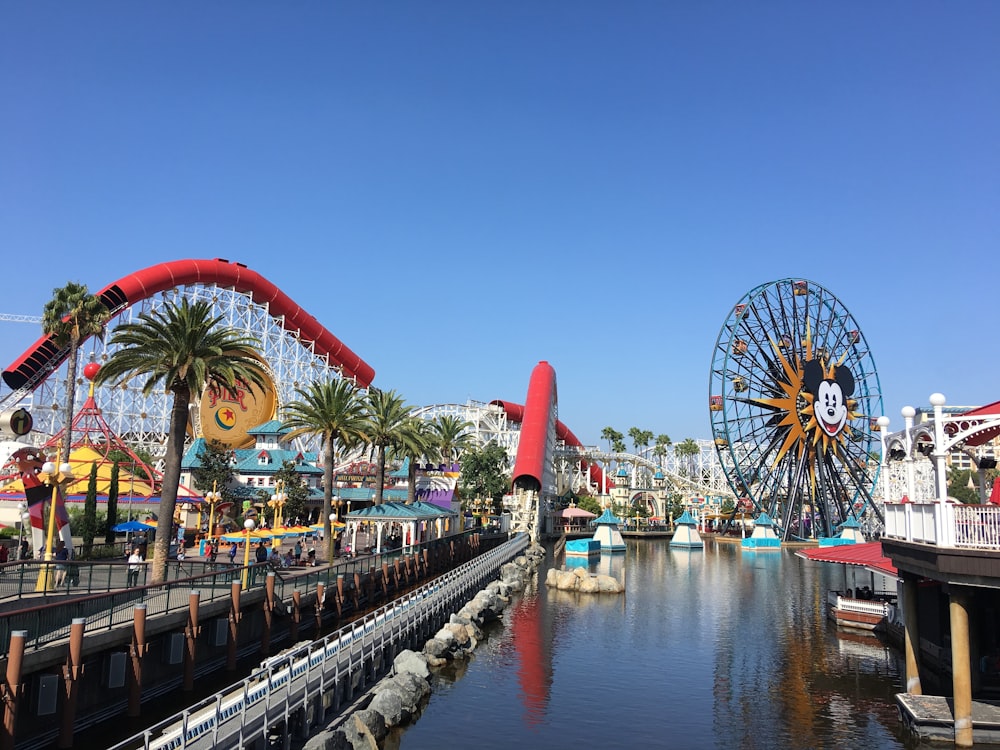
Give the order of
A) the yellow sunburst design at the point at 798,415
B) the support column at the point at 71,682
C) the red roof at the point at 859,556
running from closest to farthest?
the support column at the point at 71,682
the red roof at the point at 859,556
the yellow sunburst design at the point at 798,415

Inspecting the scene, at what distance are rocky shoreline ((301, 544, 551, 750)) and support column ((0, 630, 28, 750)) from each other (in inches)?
212

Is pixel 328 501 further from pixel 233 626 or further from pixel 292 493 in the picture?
pixel 292 493

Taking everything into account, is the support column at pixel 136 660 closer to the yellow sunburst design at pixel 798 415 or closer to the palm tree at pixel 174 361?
the palm tree at pixel 174 361

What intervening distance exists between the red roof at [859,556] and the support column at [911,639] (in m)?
6.37

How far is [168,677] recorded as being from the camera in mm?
22422

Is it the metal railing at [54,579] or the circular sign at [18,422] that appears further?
the circular sign at [18,422]

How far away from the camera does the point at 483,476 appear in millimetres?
87875

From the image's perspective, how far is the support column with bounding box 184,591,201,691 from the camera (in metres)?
21.6

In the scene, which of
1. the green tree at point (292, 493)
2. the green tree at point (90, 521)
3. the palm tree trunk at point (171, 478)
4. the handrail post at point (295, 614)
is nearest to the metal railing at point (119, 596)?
the handrail post at point (295, 614)

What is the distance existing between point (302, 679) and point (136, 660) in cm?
423

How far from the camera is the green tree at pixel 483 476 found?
86625 millimetres

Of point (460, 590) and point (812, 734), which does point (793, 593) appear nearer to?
point (460, 590)

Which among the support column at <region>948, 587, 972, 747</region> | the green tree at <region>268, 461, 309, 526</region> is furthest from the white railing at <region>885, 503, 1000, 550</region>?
the green tree at <region>268, 461, 309, 526</region>

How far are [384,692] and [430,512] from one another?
3004 cm
